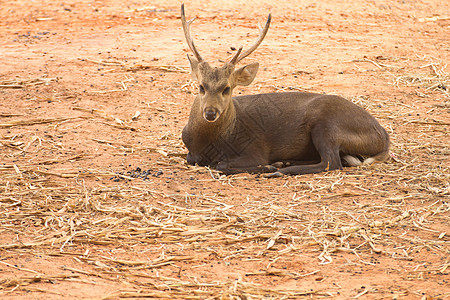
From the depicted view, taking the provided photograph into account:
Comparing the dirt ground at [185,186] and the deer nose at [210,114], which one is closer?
the dirt ground at [185,186]

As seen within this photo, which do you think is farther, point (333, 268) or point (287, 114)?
point (287, 114)

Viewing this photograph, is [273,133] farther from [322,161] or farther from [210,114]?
[210,114]

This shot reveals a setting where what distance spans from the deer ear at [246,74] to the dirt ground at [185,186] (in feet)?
3.74

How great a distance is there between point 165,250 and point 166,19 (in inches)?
406

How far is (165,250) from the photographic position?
443cm

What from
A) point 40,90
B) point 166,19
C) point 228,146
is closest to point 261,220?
point 228,146

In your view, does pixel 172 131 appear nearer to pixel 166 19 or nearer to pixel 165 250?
pixel 165 250

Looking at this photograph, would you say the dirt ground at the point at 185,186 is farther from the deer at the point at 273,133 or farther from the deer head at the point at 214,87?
the deer head at the point at 214,87

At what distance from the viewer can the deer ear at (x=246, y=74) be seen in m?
6.90

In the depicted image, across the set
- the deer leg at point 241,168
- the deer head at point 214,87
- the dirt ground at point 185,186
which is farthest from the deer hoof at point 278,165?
the deer head at point 214,87

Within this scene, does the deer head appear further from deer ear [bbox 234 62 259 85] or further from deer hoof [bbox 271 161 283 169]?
deer hoof [bbox 271 161 283 169]

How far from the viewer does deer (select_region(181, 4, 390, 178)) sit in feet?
21.8

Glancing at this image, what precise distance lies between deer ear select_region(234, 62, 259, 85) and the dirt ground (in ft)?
3.74

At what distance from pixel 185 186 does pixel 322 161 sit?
5.61 ft
